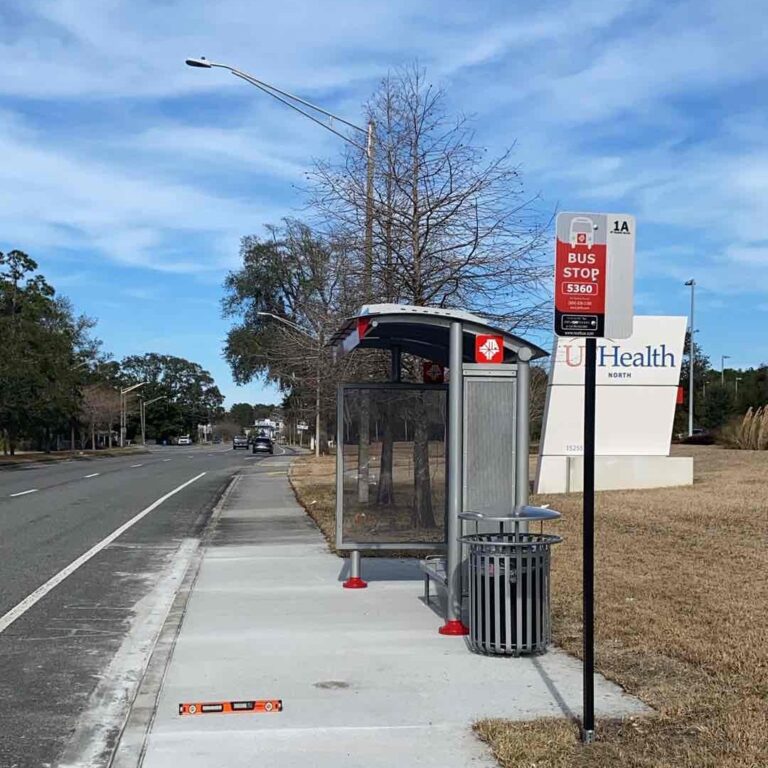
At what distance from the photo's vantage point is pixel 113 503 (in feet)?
68.2

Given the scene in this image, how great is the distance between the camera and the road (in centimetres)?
569

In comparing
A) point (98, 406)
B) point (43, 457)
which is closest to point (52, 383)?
point (43, 457)

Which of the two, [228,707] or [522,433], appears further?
[522,433]

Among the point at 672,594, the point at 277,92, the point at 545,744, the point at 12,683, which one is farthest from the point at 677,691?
the point at 277,92

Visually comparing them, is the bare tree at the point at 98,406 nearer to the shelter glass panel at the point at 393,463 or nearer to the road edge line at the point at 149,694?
the shelter glass panel at the point at 393,463

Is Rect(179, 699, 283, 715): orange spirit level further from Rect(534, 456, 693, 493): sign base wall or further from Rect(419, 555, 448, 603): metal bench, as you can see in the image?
Rect(534, 456, 693, 493): sign base wall

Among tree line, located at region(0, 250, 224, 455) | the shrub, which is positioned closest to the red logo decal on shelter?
the shrub

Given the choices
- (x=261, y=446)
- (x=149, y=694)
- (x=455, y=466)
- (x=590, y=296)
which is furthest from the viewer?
(x=261, y=446)

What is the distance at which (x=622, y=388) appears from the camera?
19.3 m

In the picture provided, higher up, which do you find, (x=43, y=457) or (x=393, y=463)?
(x=393, y=463)

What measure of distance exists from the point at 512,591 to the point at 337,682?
4.37ft

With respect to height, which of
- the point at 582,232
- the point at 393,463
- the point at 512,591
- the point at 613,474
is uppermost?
the point at 582,232

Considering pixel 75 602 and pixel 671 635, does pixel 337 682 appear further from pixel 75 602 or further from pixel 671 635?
pixel 75 602

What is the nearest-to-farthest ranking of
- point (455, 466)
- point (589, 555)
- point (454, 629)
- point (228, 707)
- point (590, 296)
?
point (589, 555) < point (590, 296) < point (228, 707) < point (454, 629) < point (455, 466)
